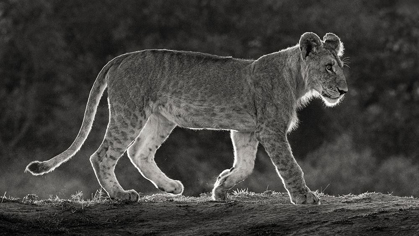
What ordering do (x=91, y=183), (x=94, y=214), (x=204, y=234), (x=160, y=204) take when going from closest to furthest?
(x=204, y=234)
(x=94, y=214)
(x=160, y=204)
(x=91, y=183)

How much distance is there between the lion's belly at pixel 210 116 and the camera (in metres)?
7.33

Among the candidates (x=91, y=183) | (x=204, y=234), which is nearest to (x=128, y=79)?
(x=204, y=234)

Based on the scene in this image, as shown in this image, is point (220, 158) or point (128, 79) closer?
point (128, 79)

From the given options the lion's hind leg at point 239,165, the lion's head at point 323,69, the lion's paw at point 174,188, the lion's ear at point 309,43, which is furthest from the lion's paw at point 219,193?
the lion's ear at point 309,43

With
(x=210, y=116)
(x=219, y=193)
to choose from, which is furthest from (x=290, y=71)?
(x=219, y=193)

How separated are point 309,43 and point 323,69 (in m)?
0.29

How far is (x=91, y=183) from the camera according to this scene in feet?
51.1

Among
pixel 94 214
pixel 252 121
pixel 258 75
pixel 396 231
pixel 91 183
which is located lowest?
pixel 396 231

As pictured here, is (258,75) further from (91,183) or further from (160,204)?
(91,183)

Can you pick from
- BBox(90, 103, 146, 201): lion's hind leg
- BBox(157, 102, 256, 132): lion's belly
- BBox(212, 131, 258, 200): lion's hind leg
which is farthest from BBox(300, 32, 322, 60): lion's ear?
BBox(90, 103, 146, 201): lion's hind leg

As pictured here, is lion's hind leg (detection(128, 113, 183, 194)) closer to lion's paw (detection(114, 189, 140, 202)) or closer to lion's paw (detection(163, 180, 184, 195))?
lion's paw (detection(163, 180, 184, 195))

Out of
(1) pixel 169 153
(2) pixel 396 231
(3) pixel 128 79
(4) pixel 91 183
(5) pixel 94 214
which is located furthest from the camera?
(1) pixel 169 153

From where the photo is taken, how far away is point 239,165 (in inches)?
297

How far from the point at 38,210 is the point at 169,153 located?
33.2 feet
